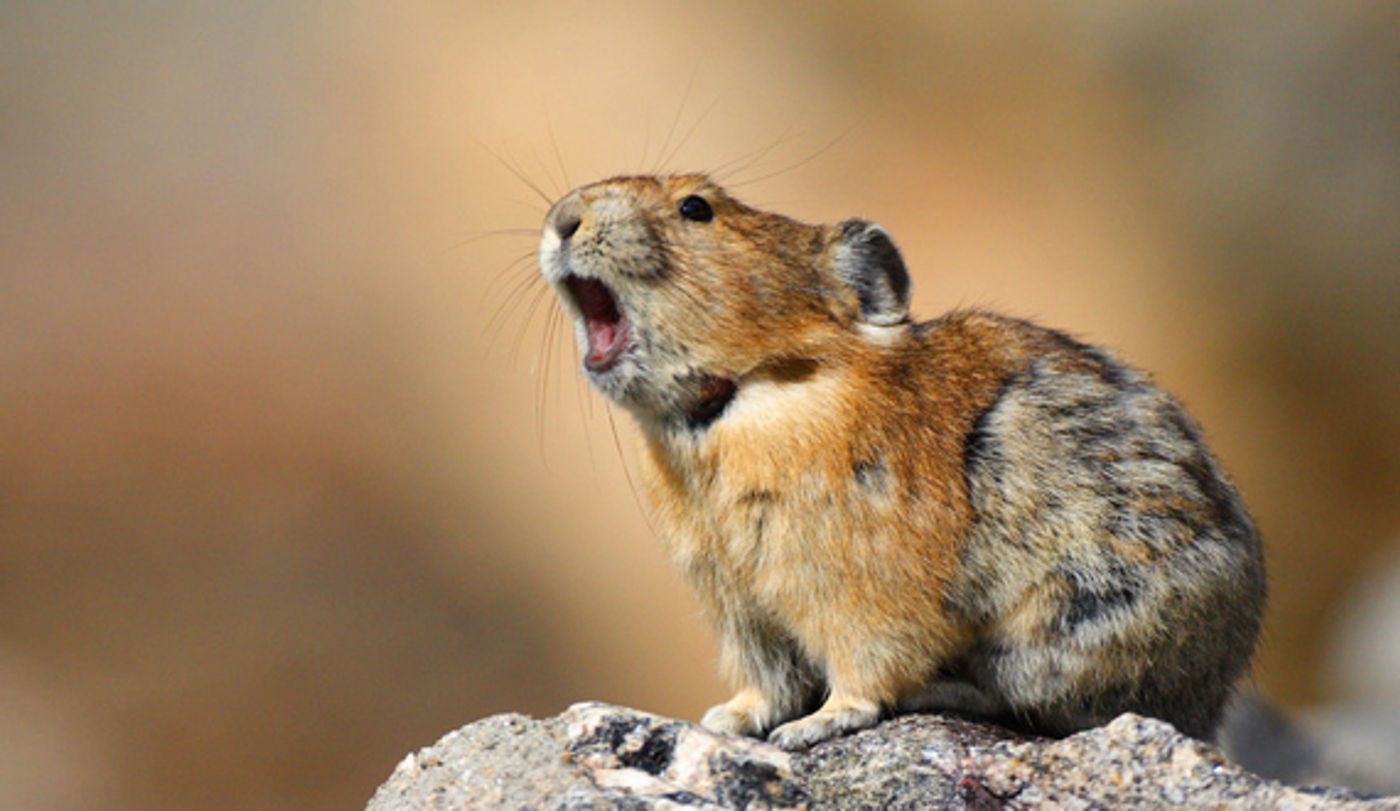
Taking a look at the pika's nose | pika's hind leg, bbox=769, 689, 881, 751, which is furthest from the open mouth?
pika's hind leg, bbox=769, 689, 881, 751

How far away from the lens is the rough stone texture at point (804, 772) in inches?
134

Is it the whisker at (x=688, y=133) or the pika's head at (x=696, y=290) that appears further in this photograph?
the whisker at (x=688, y=133)

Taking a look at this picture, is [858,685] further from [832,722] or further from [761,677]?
[761,677]

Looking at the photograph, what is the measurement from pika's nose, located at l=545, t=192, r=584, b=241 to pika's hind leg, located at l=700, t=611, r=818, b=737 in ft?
3.84

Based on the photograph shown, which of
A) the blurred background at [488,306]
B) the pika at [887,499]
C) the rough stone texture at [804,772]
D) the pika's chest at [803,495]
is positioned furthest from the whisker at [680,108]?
the rough stone texture at [804,772]

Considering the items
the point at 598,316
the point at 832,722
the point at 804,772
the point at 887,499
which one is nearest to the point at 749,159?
the point at 598,316

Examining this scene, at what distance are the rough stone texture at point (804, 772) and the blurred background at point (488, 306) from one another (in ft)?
16.1

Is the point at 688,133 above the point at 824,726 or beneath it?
above

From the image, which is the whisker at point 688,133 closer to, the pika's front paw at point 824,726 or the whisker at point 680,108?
the whisker at point 680,108

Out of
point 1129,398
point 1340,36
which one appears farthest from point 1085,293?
point 1129,398

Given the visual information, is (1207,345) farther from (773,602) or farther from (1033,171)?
(773,602)

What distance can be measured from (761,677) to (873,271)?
122 cm

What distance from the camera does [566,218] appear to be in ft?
14.2

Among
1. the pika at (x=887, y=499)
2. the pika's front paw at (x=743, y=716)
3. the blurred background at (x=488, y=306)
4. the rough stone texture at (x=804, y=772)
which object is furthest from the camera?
the blurred background at (x=488, y=306)
